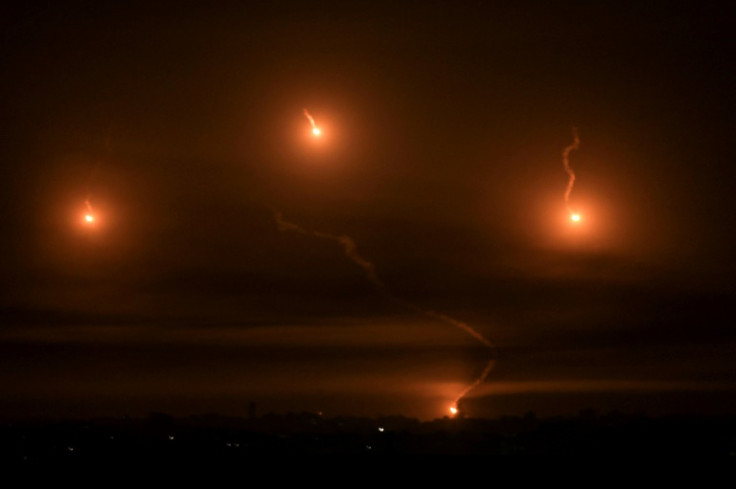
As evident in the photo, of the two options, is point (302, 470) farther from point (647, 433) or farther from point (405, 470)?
point (647, 433)

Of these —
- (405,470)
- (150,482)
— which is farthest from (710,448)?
(150,482)

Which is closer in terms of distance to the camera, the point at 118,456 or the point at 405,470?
the point at 405,470

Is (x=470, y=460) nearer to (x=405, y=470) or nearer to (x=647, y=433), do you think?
(x=405, y=470)

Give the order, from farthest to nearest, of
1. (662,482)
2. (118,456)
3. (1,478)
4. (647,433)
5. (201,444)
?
1. (201,444)
2. (647,433)
3. (118,456)
4. (1,478)
5. (662,482)

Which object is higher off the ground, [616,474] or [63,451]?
[63,451]

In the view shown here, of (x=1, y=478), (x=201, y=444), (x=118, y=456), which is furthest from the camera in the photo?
(x=201, y=444)

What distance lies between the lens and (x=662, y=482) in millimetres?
25250

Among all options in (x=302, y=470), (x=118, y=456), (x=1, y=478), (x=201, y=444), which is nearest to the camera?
(x=1, y=478)

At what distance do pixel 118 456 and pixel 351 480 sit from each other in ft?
27.5

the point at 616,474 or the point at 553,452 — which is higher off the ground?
the point at 553,452

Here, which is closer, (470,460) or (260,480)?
(260,480)

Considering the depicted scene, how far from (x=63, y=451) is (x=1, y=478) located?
933 cm

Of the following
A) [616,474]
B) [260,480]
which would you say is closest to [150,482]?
[260,480]

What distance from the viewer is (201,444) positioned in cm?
3859
